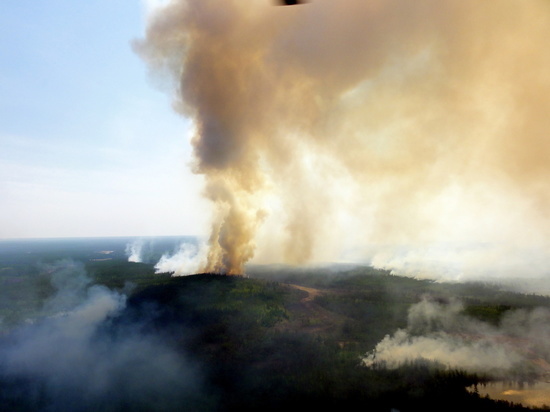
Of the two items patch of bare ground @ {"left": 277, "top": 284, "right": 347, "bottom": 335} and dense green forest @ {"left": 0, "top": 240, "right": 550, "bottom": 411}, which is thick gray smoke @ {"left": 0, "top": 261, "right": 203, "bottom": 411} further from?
patch of bare ground @ {"left": 277, "top": 284, "right": 347, "bottom": 335}

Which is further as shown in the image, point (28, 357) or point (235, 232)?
point (235, 232)

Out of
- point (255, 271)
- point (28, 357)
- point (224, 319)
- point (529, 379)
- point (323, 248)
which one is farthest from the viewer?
point (323, 248)

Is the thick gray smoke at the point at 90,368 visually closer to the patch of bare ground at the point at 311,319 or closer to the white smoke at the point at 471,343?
the patch of bare ground at the point at 311,319

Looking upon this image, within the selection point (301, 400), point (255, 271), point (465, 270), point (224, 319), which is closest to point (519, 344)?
point (301, 400)

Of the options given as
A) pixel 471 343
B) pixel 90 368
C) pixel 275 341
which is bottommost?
pixel 90 368

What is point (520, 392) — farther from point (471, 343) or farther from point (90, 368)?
point (90, 368)

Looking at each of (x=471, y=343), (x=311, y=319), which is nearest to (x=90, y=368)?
(x=311, y=319)

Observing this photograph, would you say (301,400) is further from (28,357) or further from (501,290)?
(501,290)
